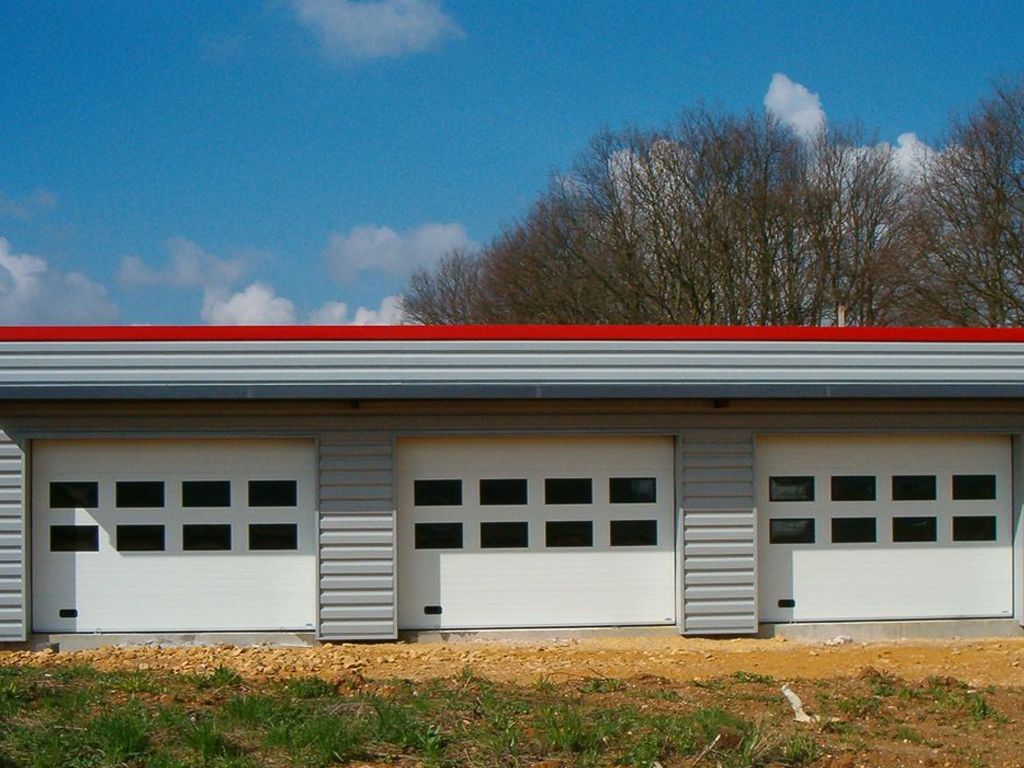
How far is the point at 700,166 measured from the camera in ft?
124

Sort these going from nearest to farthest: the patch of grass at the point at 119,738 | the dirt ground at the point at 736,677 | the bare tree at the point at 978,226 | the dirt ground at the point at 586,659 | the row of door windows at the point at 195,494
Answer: the patch of grass at the point at 119,738
the dirt ground at the point at 736,677
the dirt ground at the point at 586,659
the row of door windows at the point at 195,494
the bare tree at the point at 978,226

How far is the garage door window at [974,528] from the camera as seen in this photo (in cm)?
1267

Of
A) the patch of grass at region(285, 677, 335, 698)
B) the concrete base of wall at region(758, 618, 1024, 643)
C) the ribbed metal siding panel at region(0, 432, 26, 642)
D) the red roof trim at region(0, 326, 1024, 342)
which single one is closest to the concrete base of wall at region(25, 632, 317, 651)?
the ribbed metal siding panel at region(0, 432, 26, 642)

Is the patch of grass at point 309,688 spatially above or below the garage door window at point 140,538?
below

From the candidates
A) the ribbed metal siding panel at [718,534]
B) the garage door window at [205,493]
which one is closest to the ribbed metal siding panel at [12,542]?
the garage door window at [205,493]

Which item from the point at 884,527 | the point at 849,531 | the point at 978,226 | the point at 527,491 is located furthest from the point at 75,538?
the point at 978,226

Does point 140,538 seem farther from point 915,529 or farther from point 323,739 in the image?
point 915,529

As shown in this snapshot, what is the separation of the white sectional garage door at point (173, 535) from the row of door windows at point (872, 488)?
17.9ft

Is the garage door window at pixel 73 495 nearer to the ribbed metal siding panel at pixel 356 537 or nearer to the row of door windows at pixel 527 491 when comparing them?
the ribbed metal siding panel at pixel 356 537

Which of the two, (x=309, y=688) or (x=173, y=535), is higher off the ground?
(x=173, y=535)

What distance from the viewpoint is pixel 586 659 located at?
36.2ft

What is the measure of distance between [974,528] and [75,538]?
1036cm

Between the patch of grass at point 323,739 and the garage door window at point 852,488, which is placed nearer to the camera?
the patch of grass at point 323,739

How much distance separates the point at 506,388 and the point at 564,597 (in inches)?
99.2
